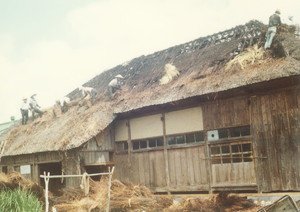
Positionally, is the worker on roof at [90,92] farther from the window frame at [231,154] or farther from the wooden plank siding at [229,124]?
the window frame at [231,154]

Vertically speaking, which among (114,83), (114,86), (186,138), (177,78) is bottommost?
(186,138)

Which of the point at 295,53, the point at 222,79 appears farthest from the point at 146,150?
the point at 295,53

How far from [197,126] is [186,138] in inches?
28.6

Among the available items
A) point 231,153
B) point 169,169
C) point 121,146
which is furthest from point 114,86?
point 231,153

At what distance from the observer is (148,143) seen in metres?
14.1

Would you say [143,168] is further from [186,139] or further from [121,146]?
[186,139]

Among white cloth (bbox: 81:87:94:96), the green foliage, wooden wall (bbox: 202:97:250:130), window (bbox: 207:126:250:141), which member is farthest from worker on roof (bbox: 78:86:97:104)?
the green foliage

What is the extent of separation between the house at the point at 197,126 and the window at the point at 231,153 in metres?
0.04

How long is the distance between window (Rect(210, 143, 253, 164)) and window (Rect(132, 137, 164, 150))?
2.44 metres

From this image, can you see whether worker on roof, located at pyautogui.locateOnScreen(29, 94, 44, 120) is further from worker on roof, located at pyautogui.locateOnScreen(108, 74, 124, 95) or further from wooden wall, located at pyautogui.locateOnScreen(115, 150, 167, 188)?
wooden wall, located at pyautogui.locateOnScreen(115, 150, 167, 188)

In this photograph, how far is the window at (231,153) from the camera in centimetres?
1131

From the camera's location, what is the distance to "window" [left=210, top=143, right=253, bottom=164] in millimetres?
11312

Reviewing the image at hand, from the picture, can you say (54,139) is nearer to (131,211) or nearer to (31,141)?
(31,141)

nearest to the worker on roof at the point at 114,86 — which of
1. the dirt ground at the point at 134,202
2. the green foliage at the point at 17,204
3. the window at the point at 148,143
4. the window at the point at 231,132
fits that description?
the window at the point at 148,143
